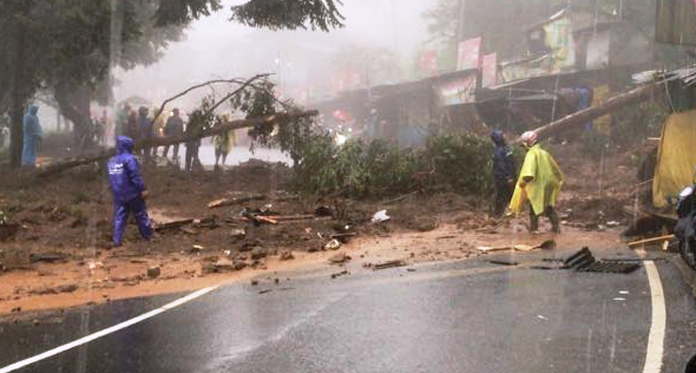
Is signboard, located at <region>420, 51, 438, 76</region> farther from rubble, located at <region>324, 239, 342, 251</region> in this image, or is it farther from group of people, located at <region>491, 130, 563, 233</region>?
rubble, located at <region>324, 239, 342, 251</region>

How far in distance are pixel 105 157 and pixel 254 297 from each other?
933 cm

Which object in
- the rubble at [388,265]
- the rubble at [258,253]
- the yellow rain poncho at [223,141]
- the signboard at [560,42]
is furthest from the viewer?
the signboard at [560,42]

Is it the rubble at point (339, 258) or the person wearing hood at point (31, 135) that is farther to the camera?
the person wearing hood at point (31, 135)

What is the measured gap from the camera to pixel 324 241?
1076 centimetres

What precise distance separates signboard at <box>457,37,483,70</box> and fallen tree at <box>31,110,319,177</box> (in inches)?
846

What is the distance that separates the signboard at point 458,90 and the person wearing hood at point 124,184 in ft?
68.9

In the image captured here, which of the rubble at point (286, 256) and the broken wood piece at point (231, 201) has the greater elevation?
the broken wood piece at point (231, 201)

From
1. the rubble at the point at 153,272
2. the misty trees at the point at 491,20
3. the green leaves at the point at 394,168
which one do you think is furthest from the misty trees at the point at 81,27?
the misty trees at the point at 491,20

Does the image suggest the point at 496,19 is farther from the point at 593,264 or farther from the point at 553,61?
the point at 593,264

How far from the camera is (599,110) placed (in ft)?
64.5

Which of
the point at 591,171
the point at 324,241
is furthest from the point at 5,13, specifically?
the point at 591,171

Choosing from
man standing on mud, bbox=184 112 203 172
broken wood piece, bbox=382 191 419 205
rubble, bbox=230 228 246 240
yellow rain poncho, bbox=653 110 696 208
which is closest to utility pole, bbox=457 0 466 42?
man standing on mud, bbox=184 112 203 172

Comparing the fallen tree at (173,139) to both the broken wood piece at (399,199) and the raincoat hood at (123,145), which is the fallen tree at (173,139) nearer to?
the broken wood piece at (399,199)

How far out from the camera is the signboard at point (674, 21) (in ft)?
47.1
